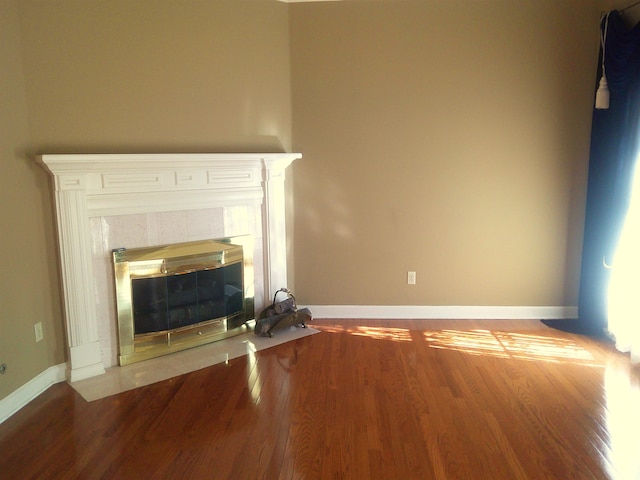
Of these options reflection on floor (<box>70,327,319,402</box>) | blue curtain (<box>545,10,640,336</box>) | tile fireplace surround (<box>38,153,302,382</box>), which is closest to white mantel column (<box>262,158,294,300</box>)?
tile fireplace surround (<box>38,153,302,382</box>)

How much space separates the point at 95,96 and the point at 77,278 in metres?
1.15

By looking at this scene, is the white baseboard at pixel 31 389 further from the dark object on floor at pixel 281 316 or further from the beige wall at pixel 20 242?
the dark object on floor at pixel 281 316

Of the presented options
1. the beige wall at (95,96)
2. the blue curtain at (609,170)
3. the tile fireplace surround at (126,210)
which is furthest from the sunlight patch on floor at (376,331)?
the beige wall at (95,96)

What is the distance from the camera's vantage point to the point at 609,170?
12.6 ft

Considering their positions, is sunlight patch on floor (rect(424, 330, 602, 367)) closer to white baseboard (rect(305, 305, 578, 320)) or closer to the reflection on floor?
white baseboard (rect(305, 305, 578, 320))

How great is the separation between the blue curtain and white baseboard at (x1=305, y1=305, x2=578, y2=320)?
4.7 inches

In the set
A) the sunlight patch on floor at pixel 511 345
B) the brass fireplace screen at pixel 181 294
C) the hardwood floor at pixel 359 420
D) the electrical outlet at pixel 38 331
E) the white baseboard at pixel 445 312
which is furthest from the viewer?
the white baseboard at pixel 445 312

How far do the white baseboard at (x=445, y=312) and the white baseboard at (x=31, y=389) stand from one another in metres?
2.01

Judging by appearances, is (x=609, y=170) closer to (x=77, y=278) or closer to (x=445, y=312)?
(x=445, y=312)

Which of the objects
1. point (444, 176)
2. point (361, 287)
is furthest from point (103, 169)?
point (444, 176)

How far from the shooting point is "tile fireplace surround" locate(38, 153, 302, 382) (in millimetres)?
3172

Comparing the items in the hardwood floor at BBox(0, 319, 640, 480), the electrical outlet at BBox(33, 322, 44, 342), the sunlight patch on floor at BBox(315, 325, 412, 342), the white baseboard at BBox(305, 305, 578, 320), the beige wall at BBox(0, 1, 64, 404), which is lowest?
the hardwood floor at BBox(0, 319, 640, 480)

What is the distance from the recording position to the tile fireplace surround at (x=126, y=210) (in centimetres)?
317

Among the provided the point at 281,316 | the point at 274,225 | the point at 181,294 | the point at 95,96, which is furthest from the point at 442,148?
the point at 95,96
